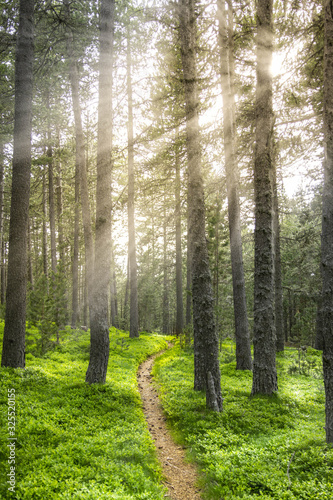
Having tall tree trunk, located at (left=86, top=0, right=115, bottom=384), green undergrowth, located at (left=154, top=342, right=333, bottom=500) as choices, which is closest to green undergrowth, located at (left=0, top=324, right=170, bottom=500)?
green undergrowth, located at (left=154, top=342, right=333, bottom=500)

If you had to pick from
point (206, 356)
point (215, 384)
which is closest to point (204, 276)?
point (206, 356)

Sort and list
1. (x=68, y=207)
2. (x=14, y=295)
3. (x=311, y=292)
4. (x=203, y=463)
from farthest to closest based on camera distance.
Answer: (x=68, y=207) < (x=311, y=292) < (x=14, y=295) < (x=203, y=463)

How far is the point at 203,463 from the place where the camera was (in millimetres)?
4613

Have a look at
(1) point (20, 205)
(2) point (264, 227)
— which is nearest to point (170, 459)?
(2) point (264, 227)

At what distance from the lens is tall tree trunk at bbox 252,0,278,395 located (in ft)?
23.0

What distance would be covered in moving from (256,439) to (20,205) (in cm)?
791

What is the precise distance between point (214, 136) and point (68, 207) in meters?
14.2

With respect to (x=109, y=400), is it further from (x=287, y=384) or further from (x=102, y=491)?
(x=287, y=384)

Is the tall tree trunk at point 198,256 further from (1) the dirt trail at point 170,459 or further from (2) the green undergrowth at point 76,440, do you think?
(2) the green undergrowth at point 76,440

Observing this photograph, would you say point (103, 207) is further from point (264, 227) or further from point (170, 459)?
point (170, 459)

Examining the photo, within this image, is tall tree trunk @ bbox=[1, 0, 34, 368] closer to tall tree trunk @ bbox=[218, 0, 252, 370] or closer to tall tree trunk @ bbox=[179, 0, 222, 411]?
tall tree trunk @ bbox=[179, 0, 222, 411]

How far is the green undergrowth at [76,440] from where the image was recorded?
346 cm

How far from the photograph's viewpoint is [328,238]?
14.6 feet

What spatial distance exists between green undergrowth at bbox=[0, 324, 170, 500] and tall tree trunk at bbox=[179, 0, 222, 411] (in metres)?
1.83
